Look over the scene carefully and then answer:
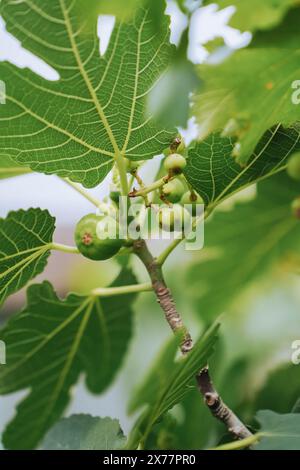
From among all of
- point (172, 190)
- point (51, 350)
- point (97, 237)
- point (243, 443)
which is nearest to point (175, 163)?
point (172, 190)

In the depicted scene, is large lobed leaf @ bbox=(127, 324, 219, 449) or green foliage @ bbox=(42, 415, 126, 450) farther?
green foliage @ bbox=(42, 415, 126, 450)

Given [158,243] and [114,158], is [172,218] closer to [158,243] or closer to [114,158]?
[114,158]

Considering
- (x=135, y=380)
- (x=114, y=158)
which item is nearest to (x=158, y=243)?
(x=135, y=380)

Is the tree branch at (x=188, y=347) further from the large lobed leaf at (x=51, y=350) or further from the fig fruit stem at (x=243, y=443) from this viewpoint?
the large lobed leaf at (x=51, y=350)

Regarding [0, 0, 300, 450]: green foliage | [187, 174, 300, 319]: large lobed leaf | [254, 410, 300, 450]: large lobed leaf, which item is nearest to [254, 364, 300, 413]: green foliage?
[0, 0, 300, 450]: green foliage

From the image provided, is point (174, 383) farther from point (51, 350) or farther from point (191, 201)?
point (51, 350)

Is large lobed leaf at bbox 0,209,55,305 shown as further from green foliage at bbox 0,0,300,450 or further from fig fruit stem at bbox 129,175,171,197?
fig fruit stem at bbox 129,175,171,197

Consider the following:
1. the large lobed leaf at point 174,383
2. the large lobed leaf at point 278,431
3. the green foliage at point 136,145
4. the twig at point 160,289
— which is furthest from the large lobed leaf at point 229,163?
the large lobed leaf at point 278,431
